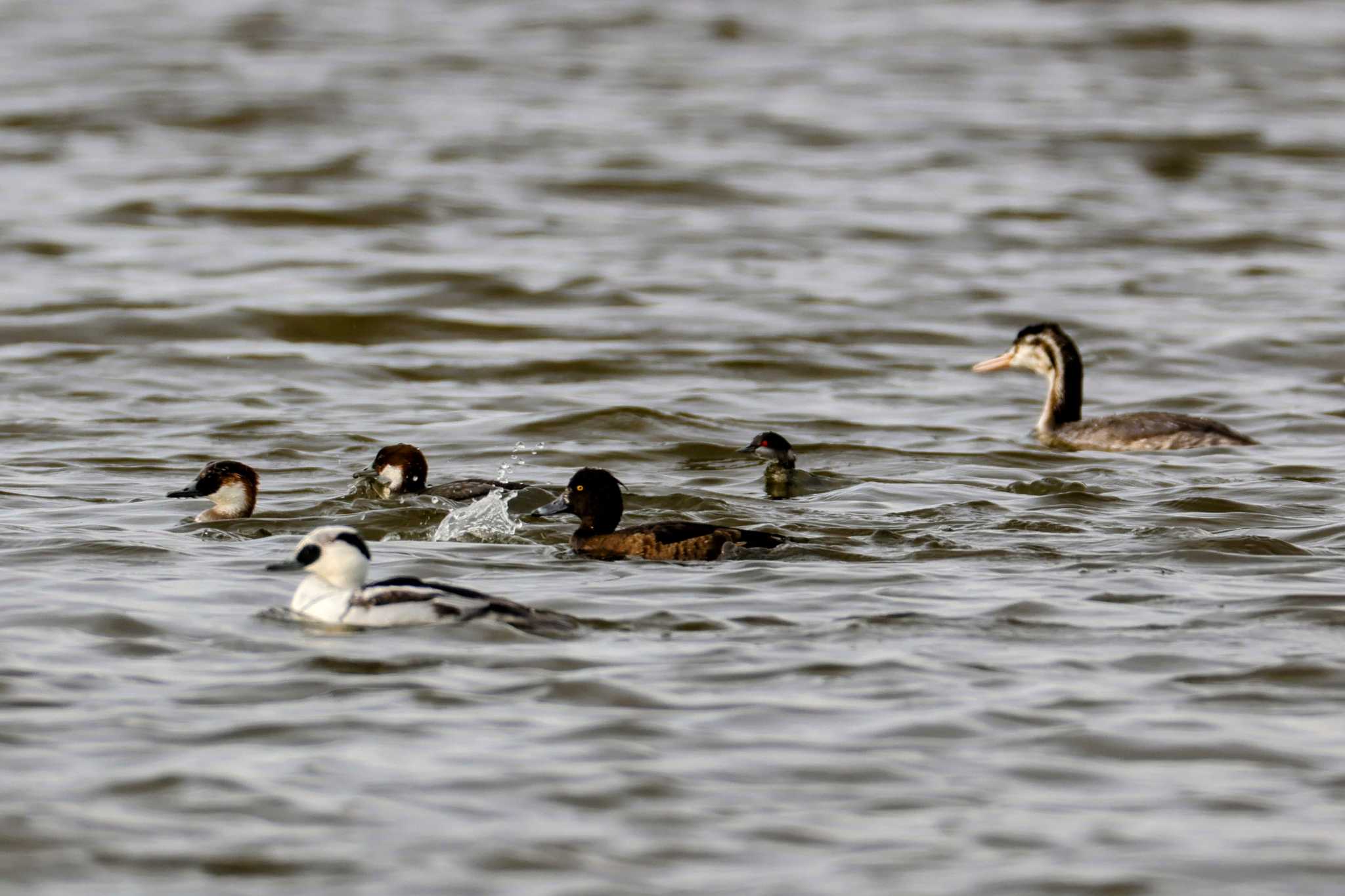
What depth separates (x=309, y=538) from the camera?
423 inches

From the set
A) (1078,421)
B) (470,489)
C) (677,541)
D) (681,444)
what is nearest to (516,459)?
(681,444)

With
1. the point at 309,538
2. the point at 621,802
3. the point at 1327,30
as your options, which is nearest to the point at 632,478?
the point at 309,538

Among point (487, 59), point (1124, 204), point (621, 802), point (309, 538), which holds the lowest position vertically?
point (621, 802)

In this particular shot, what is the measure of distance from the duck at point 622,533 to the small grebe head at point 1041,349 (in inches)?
246

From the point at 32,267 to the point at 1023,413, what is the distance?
12.1 meters

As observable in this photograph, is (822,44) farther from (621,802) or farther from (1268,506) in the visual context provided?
(621,802)

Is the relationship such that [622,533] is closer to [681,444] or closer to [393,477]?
[393,477]

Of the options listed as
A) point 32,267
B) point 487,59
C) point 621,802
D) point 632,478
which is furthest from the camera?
point 487,59

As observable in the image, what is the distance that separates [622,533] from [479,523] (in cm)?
115

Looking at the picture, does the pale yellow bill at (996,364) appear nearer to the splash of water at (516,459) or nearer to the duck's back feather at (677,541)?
the splash of water at (516,459)

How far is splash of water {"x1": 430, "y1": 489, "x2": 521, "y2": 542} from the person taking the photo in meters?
13.4

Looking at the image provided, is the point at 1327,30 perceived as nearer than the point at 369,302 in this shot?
Result: No

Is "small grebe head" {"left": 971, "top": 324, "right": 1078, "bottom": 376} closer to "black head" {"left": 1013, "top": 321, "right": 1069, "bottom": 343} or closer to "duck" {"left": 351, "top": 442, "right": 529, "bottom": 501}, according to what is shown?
"black head" {"left": 1013, "top": 321, "right": 1069, "bottom": 343}

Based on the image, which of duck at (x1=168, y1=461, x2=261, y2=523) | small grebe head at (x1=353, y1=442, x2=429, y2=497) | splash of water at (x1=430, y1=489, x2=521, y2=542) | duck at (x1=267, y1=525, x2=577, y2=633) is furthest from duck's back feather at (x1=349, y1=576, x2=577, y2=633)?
small grebe head at (x1=353, y1=442, x2=429, y2=497)
